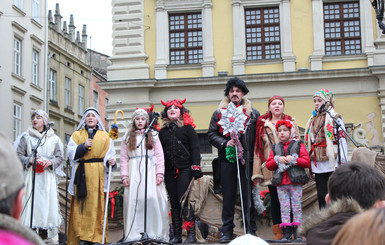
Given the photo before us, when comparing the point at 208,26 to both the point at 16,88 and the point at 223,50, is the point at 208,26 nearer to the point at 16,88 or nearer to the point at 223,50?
the point at 223,50

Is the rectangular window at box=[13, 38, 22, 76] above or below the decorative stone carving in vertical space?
above

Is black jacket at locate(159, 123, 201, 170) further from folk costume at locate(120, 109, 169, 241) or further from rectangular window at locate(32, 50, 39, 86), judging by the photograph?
rectangular window at locate(32, 50, 39, 86)

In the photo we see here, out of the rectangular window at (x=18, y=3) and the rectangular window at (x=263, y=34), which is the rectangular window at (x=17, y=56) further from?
the rectangular window at (x=263, y=34)

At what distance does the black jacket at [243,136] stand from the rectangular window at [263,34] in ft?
50.4

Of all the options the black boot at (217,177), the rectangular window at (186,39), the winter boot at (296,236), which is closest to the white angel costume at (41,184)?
the black boot at (217,177)

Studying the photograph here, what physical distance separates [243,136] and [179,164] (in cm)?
99

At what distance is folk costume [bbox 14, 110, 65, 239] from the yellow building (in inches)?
548

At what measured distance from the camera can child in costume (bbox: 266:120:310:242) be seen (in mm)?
8133

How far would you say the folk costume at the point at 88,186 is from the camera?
867 centimetres

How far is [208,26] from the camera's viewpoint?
2405cm

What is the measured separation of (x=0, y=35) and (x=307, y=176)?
2181cm

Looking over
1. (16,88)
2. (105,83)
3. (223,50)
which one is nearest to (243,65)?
(223,50)

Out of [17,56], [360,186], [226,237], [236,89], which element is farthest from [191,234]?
[17,56]

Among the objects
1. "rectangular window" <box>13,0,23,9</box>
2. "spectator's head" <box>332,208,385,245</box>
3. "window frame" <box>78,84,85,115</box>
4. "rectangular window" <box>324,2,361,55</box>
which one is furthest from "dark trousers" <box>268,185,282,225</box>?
"window frame" <box>78,84,85,115</box>
